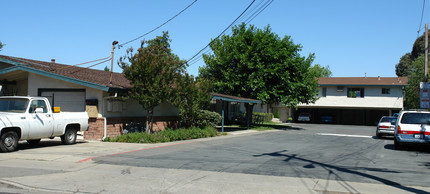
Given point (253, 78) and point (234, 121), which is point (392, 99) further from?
point (253, 78)

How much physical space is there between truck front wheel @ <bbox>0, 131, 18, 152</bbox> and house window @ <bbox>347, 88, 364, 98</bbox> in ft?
148

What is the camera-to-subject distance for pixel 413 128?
15.0 m

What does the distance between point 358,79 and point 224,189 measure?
49007 mm

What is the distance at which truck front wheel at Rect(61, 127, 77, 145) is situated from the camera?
1480 cm

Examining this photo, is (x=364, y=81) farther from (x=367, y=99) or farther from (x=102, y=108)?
(x=102, y=108)

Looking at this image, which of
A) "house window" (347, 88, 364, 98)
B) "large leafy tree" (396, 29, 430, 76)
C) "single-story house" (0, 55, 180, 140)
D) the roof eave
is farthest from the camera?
"large leafy tree" (396, 29, 430, 76)

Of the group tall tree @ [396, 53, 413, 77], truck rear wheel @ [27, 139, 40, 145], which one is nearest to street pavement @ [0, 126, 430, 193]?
truck rear wheel @ [27, 139, 40, 145]

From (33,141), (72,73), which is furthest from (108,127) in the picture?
(72,73)

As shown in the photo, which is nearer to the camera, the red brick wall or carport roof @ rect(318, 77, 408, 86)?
the red brick wall

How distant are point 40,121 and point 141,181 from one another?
6.96 meters

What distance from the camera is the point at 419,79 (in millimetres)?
43125

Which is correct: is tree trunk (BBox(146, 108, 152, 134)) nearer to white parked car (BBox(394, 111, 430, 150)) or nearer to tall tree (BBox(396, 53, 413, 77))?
white parked car (BBox(394, 111, 430, 150))

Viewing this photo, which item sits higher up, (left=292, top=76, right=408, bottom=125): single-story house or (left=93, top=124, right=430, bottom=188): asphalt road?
(left=292, top=76, right=408, bottom=125): single-story house

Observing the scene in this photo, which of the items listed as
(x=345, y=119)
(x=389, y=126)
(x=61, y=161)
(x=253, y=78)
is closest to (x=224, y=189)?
(x=61, y=161)
